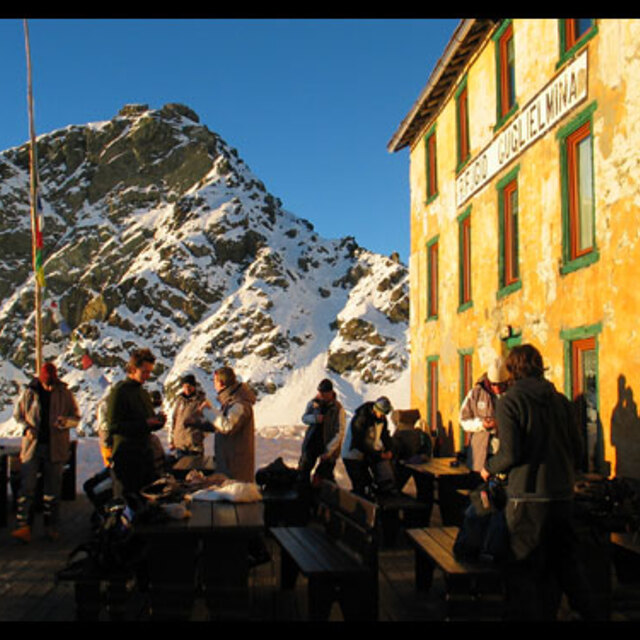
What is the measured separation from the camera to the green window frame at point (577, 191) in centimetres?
985

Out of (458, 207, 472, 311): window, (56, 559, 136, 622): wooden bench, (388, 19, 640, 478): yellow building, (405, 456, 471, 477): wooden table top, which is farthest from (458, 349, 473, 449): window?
(56, 559, 136, 622): wooden bench

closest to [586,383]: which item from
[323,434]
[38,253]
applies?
[323,434]

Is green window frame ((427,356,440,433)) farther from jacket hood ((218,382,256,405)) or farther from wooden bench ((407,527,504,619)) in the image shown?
wooden bench ((407,527,504,619))

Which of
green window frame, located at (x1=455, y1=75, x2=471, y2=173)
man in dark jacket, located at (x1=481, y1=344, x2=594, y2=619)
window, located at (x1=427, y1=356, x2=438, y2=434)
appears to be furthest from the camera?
window, located at (x1=427, y1=356, x2=438, y2=434)

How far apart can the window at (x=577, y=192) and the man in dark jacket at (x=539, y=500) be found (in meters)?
5.32

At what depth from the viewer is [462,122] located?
1521cm

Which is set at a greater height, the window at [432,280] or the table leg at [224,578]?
the window at [432,280]

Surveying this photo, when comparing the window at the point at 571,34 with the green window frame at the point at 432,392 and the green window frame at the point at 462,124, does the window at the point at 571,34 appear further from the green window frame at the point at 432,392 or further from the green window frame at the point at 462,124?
the green window frame at the point at 432,392

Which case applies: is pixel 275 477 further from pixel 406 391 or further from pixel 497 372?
pixel 406 391

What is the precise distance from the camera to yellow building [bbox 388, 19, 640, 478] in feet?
28.8

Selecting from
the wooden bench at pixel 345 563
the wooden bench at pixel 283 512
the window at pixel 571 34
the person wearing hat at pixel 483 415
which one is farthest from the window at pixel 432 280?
the wooden bench at pixel 345 563

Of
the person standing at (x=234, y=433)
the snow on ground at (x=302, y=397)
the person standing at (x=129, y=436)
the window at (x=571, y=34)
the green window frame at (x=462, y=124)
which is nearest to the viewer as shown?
the person standing at (x=129, y=436)

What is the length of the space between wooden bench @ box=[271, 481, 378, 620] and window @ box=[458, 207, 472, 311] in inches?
366
